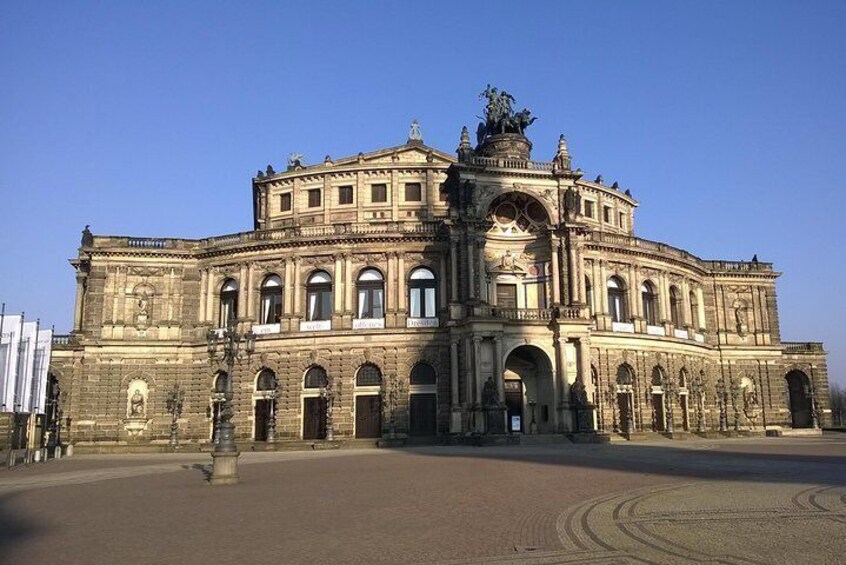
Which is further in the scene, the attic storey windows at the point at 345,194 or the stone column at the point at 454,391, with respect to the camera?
the attic storey windows at the point at 345,194

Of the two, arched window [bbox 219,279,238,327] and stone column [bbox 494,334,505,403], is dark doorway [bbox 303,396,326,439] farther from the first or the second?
stone column [bbox 494,334,505,403]

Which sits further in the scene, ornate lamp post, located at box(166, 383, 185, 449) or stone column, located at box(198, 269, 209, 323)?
stone column, located at box(198, 269, 209, 323)

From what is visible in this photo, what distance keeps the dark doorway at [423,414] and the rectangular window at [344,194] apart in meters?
17.9

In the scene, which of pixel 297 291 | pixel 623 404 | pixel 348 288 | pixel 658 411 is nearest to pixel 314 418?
pixel 297 291

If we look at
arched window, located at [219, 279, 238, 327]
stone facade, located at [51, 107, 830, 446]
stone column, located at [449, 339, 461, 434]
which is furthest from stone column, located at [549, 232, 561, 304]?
arched window, located at [219, 279, 238, 327]

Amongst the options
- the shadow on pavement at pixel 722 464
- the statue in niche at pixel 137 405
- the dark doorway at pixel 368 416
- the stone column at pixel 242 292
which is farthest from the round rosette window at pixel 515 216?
the statue in niche at pixel 137 405

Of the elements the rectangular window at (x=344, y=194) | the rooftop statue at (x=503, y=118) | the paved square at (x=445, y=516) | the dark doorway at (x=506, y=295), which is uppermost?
the rooftop statue at (x=503, y=118)

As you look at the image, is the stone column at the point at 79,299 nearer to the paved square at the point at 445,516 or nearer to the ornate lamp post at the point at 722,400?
the paved square at the point at 445,516

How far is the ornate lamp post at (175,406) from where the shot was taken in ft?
175

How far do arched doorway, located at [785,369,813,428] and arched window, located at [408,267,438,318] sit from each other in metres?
41.1

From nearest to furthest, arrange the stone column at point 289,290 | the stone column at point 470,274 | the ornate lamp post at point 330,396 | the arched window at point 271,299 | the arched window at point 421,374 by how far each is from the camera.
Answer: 1. the stone column at point 470,274
2. the ornate lamp post at point 330,396
3. the arched window at point 421,374
4. the stone column at point 289,290
5. the arched window at point 271,299

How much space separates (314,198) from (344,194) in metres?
2.75

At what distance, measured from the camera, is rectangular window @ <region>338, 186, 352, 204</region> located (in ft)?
199

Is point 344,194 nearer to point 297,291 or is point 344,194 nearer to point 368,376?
point 297,291
